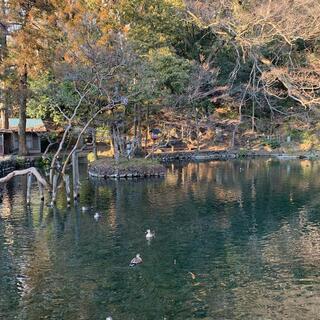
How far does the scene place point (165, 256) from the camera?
15797 millimetres

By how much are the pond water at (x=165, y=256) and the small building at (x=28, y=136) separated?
1835 cm

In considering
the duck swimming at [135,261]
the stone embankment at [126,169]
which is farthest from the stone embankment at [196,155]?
the duck swimming at [135,261]

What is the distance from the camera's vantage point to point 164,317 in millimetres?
11195

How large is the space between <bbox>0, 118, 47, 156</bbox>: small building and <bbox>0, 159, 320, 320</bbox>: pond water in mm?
18353

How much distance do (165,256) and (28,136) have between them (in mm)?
35039

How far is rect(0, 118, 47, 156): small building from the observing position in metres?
→ 45.4

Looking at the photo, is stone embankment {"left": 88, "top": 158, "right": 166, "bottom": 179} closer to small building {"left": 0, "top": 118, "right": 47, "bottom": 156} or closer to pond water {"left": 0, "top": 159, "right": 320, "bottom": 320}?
pond water {"left": 0, "top": 159, "right": 320, "bottom": 320}

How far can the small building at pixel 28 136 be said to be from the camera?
45.4 meters

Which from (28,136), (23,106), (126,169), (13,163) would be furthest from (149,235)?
(28,136)

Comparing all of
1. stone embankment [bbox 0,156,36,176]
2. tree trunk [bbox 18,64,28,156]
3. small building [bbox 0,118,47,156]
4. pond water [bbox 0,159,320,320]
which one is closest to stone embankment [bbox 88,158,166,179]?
stone embankment [bbox 0,156,36,176]

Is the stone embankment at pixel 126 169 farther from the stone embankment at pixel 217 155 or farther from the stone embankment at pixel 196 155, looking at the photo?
the stone embankment at pixel 217 155

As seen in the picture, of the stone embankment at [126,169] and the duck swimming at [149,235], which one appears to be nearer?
the duck swimming at [149,235]

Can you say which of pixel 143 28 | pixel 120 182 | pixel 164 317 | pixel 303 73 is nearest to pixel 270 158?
pixel 303 73

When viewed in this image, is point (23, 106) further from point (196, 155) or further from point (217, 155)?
point (217, 155)
